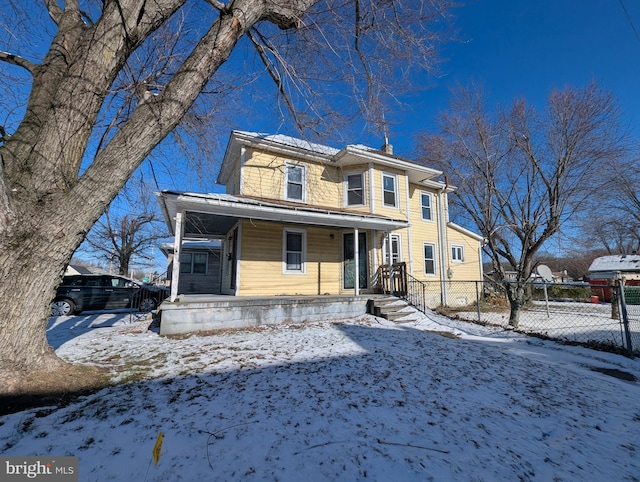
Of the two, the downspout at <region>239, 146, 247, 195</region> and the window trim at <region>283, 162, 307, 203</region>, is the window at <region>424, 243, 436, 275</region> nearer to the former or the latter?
the window trim at <region>283, 162, 307, 203</region>

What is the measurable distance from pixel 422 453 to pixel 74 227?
3.91 meters

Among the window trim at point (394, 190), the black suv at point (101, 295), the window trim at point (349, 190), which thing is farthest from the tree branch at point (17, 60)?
the window trim at point (394, 190)

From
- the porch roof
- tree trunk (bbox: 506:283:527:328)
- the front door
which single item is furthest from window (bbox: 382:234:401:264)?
tree trunk (bbox: 506:283:527:328)

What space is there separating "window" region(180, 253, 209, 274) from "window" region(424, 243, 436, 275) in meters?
12.1

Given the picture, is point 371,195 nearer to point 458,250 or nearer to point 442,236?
point 442,236

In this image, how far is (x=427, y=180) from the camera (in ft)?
42.8

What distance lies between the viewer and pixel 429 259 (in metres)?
12.8

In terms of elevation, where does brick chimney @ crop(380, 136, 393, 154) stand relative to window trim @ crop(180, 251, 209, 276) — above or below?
above

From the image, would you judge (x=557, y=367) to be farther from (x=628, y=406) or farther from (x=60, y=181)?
(x=60, y=181)

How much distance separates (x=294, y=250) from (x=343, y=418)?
301 inches

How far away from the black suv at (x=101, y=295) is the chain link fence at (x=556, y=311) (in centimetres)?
1039

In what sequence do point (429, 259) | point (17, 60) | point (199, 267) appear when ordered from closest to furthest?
point (17, 60) → point (429, 259) → point (199, 267)

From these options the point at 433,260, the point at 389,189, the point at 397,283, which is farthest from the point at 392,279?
the point at 389,189

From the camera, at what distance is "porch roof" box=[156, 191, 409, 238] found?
696 cm
